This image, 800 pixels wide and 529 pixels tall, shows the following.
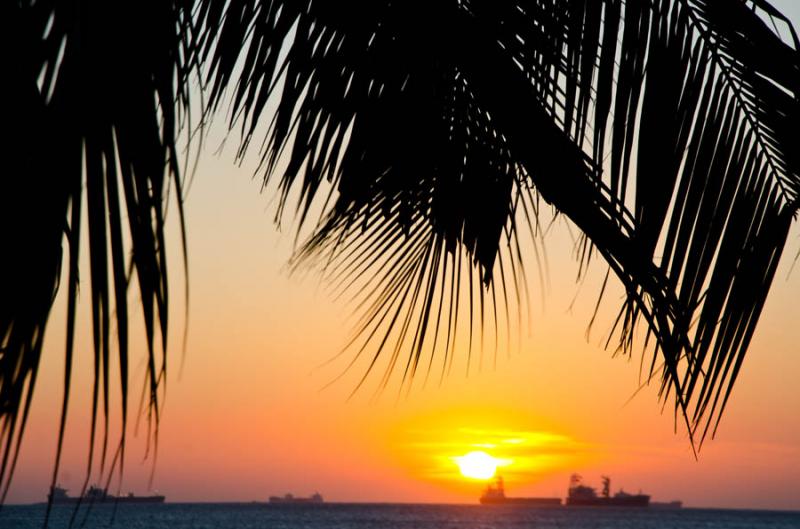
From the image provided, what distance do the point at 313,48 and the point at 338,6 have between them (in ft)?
0.19

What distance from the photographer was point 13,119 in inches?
17.8

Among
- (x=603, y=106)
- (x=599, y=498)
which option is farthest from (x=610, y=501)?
(x=603, y=106)

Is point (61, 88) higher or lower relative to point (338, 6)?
lower

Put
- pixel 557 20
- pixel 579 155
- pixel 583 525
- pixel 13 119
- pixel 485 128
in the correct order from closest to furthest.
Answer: pixel 13 119, pixel 579 155, pixel 557 20, pixel 485 128, pixel 583 525

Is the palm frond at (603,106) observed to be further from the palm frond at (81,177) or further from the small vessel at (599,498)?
the small vessel at (599,498)

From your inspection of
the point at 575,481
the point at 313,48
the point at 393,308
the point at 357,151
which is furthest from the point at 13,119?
the point at 575,481

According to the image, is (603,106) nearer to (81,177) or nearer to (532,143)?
(532,143)

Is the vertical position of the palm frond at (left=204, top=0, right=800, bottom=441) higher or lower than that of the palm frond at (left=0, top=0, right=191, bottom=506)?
higher

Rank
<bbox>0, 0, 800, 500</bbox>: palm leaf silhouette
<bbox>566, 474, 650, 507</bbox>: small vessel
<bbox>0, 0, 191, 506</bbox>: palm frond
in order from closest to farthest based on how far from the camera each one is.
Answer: <bbox>0, 0, 191, 506</bbox>: palm frond < <bbox>0, 0, 800, 500</bbox>: palm leaf silhouette < <bbox>566, 474, 650, 507</bbox>: small vessel

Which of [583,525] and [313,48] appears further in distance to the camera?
[583,525]

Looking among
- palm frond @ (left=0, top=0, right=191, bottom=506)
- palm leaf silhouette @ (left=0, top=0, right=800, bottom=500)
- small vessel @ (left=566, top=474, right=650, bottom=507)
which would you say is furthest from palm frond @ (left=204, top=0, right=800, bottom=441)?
small vessel @ (left=566, top=474, right=650, bottom=507)

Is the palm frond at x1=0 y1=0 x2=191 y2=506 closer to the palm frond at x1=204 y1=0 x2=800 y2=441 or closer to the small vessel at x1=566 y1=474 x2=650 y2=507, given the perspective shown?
the palm frond at x1=204 y1=0 x2=800 y2=441

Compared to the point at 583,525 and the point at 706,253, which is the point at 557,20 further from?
the point at 583,525

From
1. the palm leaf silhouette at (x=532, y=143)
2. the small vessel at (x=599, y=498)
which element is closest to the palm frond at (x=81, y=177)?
the palm leaf silhouette at (x=532, y=143)
